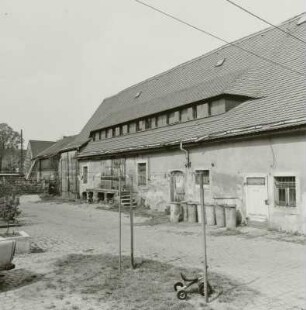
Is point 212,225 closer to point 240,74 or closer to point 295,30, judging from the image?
point 240,74

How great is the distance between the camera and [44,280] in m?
7.66

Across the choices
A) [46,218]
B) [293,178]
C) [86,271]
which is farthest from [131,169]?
[86,271]

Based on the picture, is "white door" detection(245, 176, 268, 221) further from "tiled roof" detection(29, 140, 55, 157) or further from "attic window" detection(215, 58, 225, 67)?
"tiled roof" detection(29, 140, 55, 157)

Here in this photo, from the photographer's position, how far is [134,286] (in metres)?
7.04

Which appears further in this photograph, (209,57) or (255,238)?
(209,57)

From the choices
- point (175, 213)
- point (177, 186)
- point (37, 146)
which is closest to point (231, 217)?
point (175, 213)

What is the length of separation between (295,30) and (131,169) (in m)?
11.2

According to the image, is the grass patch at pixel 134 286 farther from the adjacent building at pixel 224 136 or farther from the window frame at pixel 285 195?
the window frame at pixel 285 195

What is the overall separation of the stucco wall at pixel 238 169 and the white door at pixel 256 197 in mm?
170

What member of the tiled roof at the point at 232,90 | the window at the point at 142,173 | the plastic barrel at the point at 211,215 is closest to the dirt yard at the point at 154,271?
the plastic barrel at the point at 211,215

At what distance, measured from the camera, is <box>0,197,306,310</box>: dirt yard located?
20.7ft

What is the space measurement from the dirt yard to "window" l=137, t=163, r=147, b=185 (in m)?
7.13

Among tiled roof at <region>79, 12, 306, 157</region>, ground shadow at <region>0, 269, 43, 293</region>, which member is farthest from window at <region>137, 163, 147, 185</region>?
ground shadow at <region>0, 269, 43, 293</region>

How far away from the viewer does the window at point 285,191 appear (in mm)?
12773
